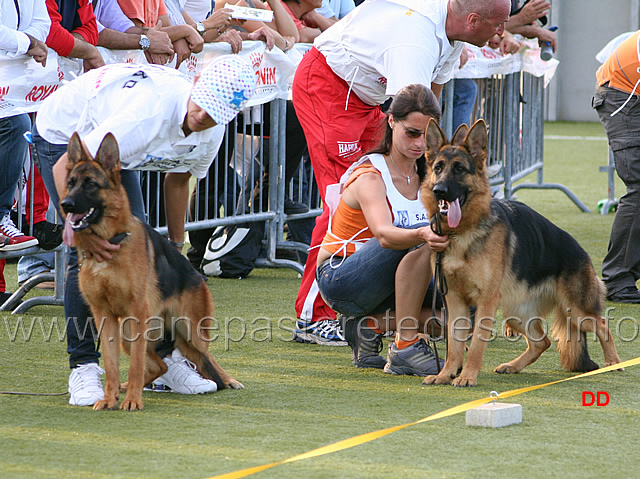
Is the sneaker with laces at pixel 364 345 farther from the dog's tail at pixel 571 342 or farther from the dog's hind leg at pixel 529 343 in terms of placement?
the dog's tail at pixel 571 342

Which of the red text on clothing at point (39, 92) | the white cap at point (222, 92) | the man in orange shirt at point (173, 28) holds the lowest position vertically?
the red text on clothing at point (39, 92)

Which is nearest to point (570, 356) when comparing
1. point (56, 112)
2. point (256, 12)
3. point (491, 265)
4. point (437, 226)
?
point (491, 265)

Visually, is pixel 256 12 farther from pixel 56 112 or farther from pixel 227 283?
pixel 56 112

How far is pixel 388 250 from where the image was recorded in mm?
4215

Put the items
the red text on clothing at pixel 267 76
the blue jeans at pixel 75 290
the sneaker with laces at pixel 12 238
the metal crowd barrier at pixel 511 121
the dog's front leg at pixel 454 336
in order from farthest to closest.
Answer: the metal crowd barrier at pixel 511 121, the red text on clothing at pixel 267 76, the sneaker with laces at pixel 12 238, the dog's front leg at pixel 454 336, the blue jeans at pixel 75 290

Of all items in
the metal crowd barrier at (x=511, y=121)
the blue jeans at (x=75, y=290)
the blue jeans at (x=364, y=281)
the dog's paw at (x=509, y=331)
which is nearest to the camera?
the blue jeans at (x=75, y=290)

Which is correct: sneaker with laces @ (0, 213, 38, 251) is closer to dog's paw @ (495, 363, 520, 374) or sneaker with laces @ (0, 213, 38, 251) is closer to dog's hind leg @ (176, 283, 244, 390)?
dog's hind leg @ (176, 283, 244, 390)

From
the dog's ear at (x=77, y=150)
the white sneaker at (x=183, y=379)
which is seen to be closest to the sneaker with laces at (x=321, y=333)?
the white sneaker at (x=183, y=379)

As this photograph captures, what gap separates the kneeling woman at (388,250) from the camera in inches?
161

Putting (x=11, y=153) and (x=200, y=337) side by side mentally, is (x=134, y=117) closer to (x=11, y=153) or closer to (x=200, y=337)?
(x=200, y=337)

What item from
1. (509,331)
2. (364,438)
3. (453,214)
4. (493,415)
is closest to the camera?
(364,438)

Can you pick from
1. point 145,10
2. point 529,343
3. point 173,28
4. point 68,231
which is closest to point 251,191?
point 173,28

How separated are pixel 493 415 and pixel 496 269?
2.84 feet

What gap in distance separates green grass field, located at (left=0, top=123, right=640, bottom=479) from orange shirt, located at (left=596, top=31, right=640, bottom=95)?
1861mm
